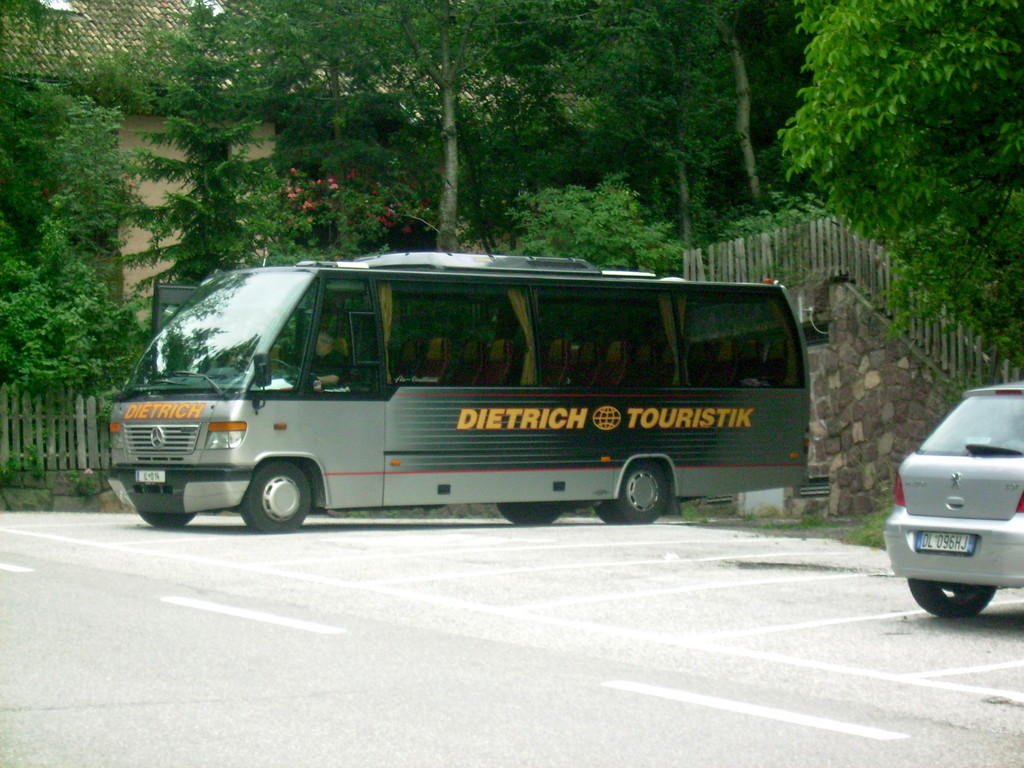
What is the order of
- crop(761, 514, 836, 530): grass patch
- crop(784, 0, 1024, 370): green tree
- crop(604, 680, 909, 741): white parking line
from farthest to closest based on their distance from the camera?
1. crop(761, 514, 836, 530): grass patch
2. crop(784, 0, 1024, 370): green tree
3. crop(604, 680, 909, 741): white parking line

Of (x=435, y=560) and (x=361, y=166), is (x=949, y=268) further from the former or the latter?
(x=361, y=166)

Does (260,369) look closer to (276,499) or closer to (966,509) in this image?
(276,499)

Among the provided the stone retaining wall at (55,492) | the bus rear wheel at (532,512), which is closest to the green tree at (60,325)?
the stone retaining wall at (55,492)

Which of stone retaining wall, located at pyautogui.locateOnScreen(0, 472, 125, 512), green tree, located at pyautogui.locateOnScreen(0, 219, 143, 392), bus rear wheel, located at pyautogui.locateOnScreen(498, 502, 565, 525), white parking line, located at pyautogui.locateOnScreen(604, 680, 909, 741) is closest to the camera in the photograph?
white parking line, located at pyautogui.locateOnScreen(604, 680, 909, 741)

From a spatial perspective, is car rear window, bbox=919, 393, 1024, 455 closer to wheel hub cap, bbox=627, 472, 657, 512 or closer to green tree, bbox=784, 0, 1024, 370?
green tree, bbox=784, 0, 1024, 370

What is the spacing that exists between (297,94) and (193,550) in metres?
21.4

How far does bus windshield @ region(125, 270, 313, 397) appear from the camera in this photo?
674 inches

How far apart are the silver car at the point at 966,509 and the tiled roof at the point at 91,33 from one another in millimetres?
23125

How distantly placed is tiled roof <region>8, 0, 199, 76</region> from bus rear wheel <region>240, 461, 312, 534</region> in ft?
51.3

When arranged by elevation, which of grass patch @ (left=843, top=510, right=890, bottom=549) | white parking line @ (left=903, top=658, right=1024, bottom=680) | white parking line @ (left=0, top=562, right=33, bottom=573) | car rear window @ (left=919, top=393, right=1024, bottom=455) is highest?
car rear window @ (left=919, top=393, right=1024, bottom=455)

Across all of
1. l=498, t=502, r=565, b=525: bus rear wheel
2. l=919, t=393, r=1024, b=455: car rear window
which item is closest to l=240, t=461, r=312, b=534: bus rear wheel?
l=498, t=502, r=565, b=525: bus rear wheel

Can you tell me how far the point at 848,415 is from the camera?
22219 millimetres

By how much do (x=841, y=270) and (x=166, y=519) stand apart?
9741 mm

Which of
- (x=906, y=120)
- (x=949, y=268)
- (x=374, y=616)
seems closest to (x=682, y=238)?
(x=949, y=268)
